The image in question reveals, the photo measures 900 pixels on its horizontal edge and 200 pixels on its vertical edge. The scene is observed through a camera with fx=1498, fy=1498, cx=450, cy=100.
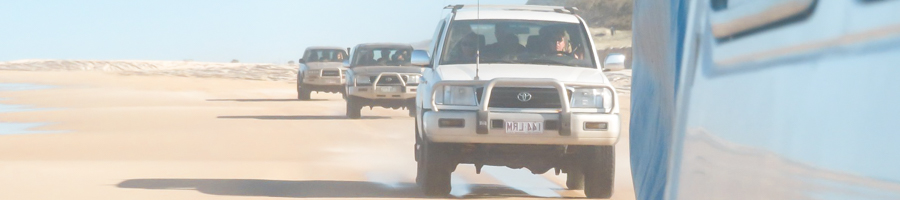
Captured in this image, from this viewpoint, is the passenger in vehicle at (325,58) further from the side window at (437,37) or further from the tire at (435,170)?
the tire at (435,170)

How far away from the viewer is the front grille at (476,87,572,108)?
9.87 metres

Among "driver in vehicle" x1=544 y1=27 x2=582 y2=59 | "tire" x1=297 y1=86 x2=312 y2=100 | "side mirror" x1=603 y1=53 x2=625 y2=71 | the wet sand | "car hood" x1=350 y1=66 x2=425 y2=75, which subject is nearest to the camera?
"side mirror" x1=603 y1=53 x2=625 y2=71

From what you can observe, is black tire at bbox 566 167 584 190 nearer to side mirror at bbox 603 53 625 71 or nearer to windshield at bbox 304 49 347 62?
side mirror at bbox 603 53 625 71

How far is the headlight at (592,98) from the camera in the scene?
987cm

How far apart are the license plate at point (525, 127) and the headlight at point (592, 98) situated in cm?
32

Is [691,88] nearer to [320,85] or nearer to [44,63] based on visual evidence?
[320,85]

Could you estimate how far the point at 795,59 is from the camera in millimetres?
2623

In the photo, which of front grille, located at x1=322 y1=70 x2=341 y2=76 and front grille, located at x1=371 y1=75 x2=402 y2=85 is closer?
front grille, located at x1=371 y1=75 x2=402 y2=85

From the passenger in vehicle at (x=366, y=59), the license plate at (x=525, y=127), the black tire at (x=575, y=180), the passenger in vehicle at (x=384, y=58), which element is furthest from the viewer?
the passenger in vehicle at (x=384, y=58)

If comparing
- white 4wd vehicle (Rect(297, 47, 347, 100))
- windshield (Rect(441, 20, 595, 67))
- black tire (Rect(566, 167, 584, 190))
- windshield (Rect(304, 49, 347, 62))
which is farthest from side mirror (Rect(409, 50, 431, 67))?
windshield (Rect(304, 49, 347, 62))

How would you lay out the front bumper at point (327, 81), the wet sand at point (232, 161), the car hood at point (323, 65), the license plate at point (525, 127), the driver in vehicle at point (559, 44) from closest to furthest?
the license plate at point (525, 127), the driver in vehicle at point (559, 44), the wet sand at point (232, 161), the front bumper at point (327, 81), the car hood at point (323, 65)

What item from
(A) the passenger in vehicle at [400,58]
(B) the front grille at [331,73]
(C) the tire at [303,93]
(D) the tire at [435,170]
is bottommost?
(C) the tire at [303,93]

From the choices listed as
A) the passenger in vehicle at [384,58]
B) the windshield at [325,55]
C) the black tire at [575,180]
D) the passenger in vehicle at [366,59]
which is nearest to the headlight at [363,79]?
the passenger in vehicle at [366,59]

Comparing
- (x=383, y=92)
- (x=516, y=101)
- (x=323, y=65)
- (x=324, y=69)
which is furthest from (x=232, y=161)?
(x=323, y=65)
